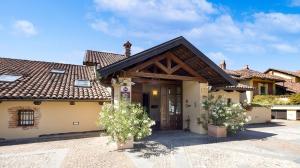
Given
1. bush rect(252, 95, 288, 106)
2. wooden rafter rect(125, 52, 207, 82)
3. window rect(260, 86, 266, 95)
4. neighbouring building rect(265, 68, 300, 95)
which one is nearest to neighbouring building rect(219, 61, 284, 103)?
window rect(260, 86, 266, 95)

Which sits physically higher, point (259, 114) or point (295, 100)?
point (295, 100)

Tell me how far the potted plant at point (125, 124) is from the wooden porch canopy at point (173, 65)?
5.66 ft

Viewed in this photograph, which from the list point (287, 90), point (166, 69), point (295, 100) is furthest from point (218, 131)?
point (287, 90)

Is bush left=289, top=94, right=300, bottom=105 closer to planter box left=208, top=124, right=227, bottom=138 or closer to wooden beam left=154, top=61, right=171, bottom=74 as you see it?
planter box left=208, top=124, right=227, bottom=138

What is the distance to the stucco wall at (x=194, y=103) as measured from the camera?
12422 mm

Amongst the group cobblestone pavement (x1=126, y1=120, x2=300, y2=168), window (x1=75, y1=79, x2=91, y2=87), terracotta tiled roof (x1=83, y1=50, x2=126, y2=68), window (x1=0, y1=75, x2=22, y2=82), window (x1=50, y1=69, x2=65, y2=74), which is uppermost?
terracotta tiled roof (x1=83, y1=50, x2=126, y2=68)

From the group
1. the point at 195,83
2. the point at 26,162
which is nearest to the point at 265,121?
the point at 195,83

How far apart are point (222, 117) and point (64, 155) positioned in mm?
7726

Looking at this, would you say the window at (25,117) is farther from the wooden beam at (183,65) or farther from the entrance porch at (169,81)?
the wooden beam at (183,65)

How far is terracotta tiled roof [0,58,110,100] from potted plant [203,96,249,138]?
5902mm

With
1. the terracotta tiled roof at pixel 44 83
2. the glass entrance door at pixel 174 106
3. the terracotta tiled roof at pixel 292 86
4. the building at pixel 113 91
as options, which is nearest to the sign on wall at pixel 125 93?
the building at pixel 113 91

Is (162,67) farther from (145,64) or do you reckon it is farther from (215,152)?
(215,152)

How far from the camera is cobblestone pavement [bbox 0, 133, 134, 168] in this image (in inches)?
285

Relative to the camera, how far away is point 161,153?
847cm
